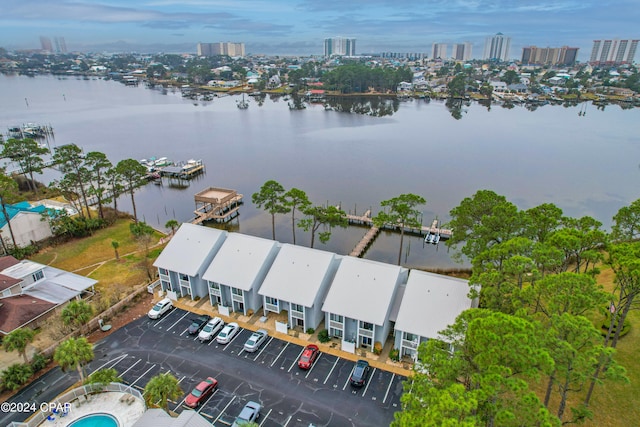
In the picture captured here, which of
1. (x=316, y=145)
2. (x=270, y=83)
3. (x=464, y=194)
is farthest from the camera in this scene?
(x=270, y=83)

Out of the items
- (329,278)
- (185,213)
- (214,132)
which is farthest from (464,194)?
(214,132)

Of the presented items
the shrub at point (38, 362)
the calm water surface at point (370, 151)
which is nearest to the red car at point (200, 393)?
the shrub at point (38, 362)

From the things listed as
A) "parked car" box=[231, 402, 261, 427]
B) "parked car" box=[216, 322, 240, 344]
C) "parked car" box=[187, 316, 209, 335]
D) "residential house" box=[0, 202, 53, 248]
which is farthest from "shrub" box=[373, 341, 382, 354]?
"residential house" box=[0, 202, 53, 248]

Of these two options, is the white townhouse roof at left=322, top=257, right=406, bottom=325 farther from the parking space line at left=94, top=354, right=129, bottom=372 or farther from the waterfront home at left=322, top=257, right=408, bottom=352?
the parking space line at left=94, top=354, right=129, bottom=372

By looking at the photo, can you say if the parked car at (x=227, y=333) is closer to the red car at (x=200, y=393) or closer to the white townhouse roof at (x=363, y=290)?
the red car at (x=200, y=393)

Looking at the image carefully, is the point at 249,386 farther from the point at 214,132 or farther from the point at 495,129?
the point at 495,129

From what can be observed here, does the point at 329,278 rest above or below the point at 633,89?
below
